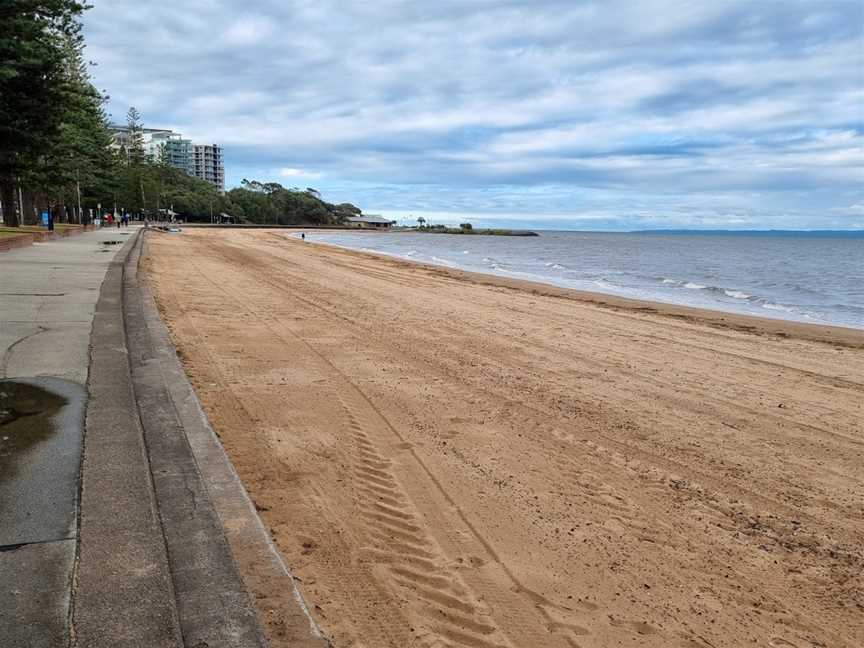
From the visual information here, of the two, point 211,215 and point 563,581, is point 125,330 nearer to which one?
point 563,581

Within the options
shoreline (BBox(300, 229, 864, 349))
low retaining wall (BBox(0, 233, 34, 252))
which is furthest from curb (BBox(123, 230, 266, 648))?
low retaining wall (BBox(0, 233, 34, 252))

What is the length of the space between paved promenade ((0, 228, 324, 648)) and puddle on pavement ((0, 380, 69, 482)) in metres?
0.01

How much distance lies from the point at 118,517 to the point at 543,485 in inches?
97.2

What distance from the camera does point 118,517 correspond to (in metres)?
2.72

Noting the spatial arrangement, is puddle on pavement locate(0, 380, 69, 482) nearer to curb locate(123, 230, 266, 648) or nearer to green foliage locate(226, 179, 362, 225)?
curb locate(123, 230, 266, 648)

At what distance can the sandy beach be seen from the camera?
271 centimetres

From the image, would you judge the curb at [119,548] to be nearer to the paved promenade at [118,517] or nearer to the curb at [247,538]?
the paved promenade at [118,517]

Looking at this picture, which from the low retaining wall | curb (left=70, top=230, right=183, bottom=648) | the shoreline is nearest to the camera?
curb (left=70, top=230, right=183, bottom=648)

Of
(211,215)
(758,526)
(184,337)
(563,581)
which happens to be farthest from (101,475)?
(211,215)

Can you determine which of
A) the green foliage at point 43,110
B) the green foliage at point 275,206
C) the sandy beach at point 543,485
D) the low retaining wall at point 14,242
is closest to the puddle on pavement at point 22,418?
the sandy beach at point 543,485

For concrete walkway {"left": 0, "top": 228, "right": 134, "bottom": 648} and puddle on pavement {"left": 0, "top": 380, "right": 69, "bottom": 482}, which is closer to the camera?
concrete walkway {"left": 0, "top": 228, "right": 134, "bottom": 648}

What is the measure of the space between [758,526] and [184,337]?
698 cm

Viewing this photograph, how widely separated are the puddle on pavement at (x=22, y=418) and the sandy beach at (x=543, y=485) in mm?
1114

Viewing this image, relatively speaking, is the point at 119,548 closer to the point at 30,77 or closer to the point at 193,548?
the point at 193,548
